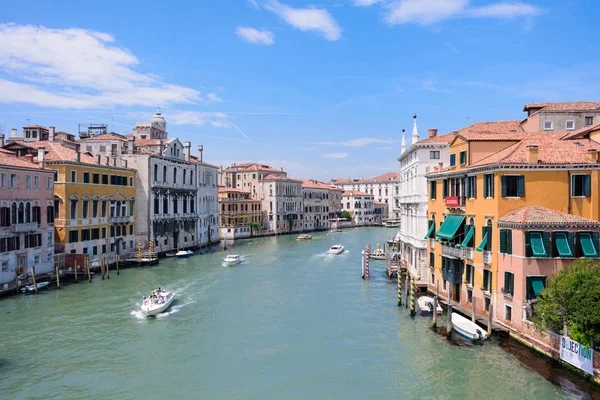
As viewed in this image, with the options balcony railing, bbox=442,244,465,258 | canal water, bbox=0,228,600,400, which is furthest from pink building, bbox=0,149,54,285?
balcony railing, bbox=442,244,465,258

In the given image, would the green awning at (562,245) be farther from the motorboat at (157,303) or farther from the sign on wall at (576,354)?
the motorboat at (157,303)

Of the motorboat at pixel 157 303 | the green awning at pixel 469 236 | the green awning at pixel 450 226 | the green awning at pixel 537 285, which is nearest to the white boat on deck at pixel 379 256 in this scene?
the green awning at pixel 450 226

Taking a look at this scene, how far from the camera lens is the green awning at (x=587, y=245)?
48.6 feet

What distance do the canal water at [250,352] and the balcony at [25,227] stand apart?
3.34m

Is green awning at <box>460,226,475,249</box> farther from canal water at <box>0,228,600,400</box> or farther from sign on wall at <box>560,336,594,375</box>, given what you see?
sign on wall at <box>560,336,594,375</box>

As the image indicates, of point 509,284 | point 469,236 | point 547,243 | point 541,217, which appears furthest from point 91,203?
point 547,243

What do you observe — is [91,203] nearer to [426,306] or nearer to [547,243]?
[426,306]

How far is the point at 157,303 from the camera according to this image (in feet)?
68.0

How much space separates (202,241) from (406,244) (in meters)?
25.0

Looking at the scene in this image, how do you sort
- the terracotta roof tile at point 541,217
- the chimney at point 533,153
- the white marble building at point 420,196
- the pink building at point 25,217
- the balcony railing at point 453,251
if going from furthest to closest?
the white marble building at point 420,196
the pink building at point 25,217
the balcony railing at point 453,251
the chimney at point 533,153
the terracotta roof tile at point 541,217

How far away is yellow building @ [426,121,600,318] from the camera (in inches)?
623

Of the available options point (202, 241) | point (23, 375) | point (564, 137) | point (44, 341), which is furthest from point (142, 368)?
point (202, 241)

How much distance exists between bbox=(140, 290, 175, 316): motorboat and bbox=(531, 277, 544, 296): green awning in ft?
44.4

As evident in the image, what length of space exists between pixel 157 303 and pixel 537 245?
1409 cm
